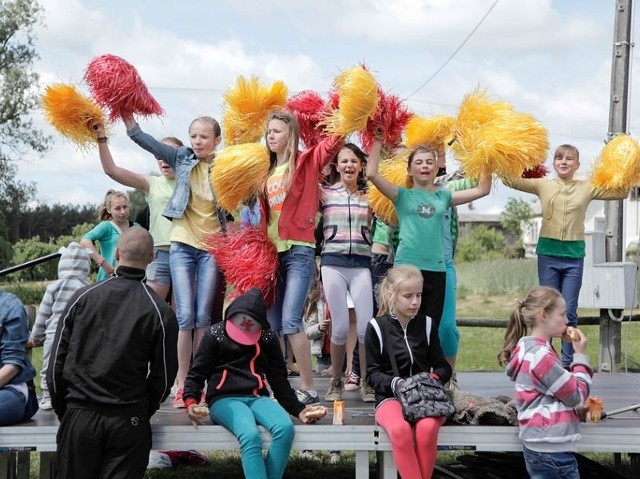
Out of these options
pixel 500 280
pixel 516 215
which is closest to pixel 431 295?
pixel 500 280

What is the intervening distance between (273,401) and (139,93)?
6.88ft

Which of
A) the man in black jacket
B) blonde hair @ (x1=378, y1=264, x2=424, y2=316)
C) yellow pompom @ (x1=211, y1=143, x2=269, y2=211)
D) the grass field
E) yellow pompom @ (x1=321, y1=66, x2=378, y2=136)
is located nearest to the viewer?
the man in black jacket

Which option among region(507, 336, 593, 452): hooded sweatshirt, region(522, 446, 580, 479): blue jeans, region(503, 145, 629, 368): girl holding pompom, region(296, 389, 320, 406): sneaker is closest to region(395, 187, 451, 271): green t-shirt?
region(296, 389, 320, 406): sneaker

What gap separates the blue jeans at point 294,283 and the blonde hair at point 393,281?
1.96ft

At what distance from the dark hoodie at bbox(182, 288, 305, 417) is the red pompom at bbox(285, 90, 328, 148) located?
1508mm

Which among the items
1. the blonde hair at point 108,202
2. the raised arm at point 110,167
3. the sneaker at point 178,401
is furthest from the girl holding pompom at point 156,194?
the blonde hair at point 108,202

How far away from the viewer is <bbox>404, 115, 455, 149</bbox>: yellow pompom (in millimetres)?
5781

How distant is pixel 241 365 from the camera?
4.82 m

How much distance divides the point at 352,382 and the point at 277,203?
1.42 metres

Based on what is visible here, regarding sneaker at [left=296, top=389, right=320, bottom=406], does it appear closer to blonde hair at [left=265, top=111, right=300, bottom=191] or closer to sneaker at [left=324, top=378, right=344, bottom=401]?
sneaker at [left=324, top=378, right=344, bottom=401]

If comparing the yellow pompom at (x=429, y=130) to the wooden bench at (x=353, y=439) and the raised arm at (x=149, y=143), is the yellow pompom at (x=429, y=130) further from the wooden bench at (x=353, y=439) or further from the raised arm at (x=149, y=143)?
the wooden bench at (x=353, y=439)

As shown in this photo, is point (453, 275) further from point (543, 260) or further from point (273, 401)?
point (273, 401)

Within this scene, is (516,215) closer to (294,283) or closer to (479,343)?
(479,343)

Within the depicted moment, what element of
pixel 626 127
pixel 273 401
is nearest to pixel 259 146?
pixel 273 401
